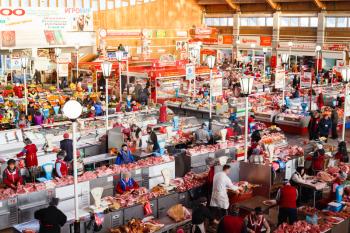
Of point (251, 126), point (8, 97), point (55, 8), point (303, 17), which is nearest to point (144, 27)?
point (55, 8)

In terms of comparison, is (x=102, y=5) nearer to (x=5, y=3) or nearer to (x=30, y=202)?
(x=5, y=3)

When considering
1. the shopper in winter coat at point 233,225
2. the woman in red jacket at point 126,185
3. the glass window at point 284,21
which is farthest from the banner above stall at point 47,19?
the shopper in winter coat at point 233,225

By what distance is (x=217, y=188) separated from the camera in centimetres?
1007

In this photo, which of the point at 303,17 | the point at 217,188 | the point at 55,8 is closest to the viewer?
the point at 217,188

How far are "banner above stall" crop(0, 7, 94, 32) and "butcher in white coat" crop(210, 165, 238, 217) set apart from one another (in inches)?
1012

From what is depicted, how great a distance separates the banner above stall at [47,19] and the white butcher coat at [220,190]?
2570cm

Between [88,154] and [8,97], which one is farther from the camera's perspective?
[8,97]

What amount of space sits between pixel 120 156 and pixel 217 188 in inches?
137

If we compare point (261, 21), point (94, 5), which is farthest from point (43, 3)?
point (261, 21)

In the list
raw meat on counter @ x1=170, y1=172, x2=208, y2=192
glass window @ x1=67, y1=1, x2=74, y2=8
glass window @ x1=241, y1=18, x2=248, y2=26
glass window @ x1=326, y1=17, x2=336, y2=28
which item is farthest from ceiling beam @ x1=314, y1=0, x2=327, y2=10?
raw meat on counter @ x1=170, y1=172, x2=208, y2=192

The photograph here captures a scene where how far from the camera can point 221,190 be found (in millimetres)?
10055

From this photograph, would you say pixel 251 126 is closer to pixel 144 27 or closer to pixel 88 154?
pixel 88 154

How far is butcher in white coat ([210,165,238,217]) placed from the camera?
999 centimetres

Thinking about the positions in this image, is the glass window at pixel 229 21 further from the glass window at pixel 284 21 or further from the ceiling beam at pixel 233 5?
the glass window at pixel 284 21
